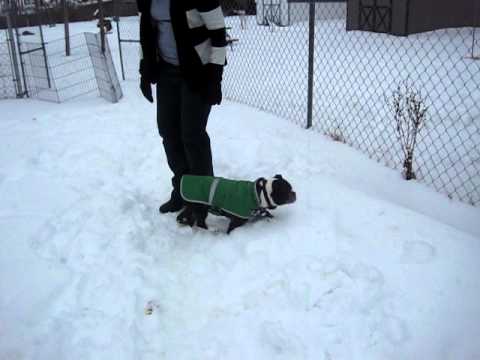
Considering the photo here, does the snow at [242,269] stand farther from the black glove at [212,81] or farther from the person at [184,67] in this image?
the black glove at [212,81]

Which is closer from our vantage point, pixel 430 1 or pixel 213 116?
pixel 213 116

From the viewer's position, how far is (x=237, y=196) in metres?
3.23

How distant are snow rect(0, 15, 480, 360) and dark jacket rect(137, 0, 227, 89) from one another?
1.00 m

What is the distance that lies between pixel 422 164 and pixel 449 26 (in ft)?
32.2

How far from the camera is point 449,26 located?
13.1m

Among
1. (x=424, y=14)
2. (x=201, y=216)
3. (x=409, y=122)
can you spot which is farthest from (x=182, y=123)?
(x=424, y=14)

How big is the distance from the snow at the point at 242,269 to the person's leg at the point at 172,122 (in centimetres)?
20

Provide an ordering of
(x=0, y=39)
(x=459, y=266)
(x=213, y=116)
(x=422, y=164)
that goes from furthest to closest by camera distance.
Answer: (x=0, y=39) → (x=213, y=116) → (x=422, y=164) → (x=459, y=266)

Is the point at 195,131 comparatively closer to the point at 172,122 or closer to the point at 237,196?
the point at 172,122

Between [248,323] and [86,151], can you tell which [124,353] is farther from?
[86,151]

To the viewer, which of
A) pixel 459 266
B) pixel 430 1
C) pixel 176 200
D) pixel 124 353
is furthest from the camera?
pixel 430 1

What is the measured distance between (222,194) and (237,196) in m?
0.10

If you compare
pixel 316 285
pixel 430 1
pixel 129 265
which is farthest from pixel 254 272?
pixel 430 1

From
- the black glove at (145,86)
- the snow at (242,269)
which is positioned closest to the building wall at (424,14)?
the snow at (242,269)
